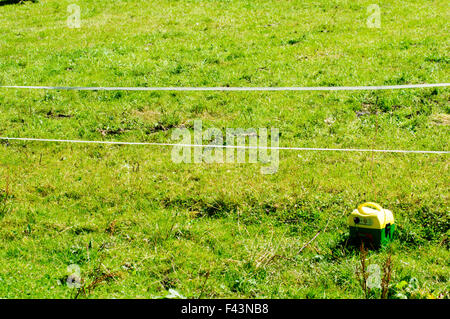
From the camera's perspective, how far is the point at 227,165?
7.82 m

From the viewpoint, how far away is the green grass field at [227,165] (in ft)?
18.3

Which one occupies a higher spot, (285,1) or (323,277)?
(285,1)

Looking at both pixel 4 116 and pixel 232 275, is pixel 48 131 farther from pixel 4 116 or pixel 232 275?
pixel 232 275

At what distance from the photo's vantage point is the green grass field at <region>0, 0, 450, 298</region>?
559 cm

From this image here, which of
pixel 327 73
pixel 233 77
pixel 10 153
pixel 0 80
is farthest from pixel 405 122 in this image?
pixel 0 80

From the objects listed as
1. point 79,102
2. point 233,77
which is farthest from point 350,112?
point 79,102

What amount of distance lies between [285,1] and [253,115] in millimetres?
7389

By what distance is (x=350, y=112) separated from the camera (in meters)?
8.92

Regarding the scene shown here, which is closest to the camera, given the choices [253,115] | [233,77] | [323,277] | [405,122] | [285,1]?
[323,277]

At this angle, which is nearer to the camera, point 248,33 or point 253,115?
point 253,115

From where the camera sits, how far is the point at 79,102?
10109mm

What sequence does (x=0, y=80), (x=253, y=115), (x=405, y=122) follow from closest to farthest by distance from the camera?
(x=405, y=122) → (x=253, y=115) → (x=0, y=80)

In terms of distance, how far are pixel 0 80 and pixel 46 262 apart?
6.83 meters

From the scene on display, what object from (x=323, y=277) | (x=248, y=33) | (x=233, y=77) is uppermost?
(x=248, y=33)
